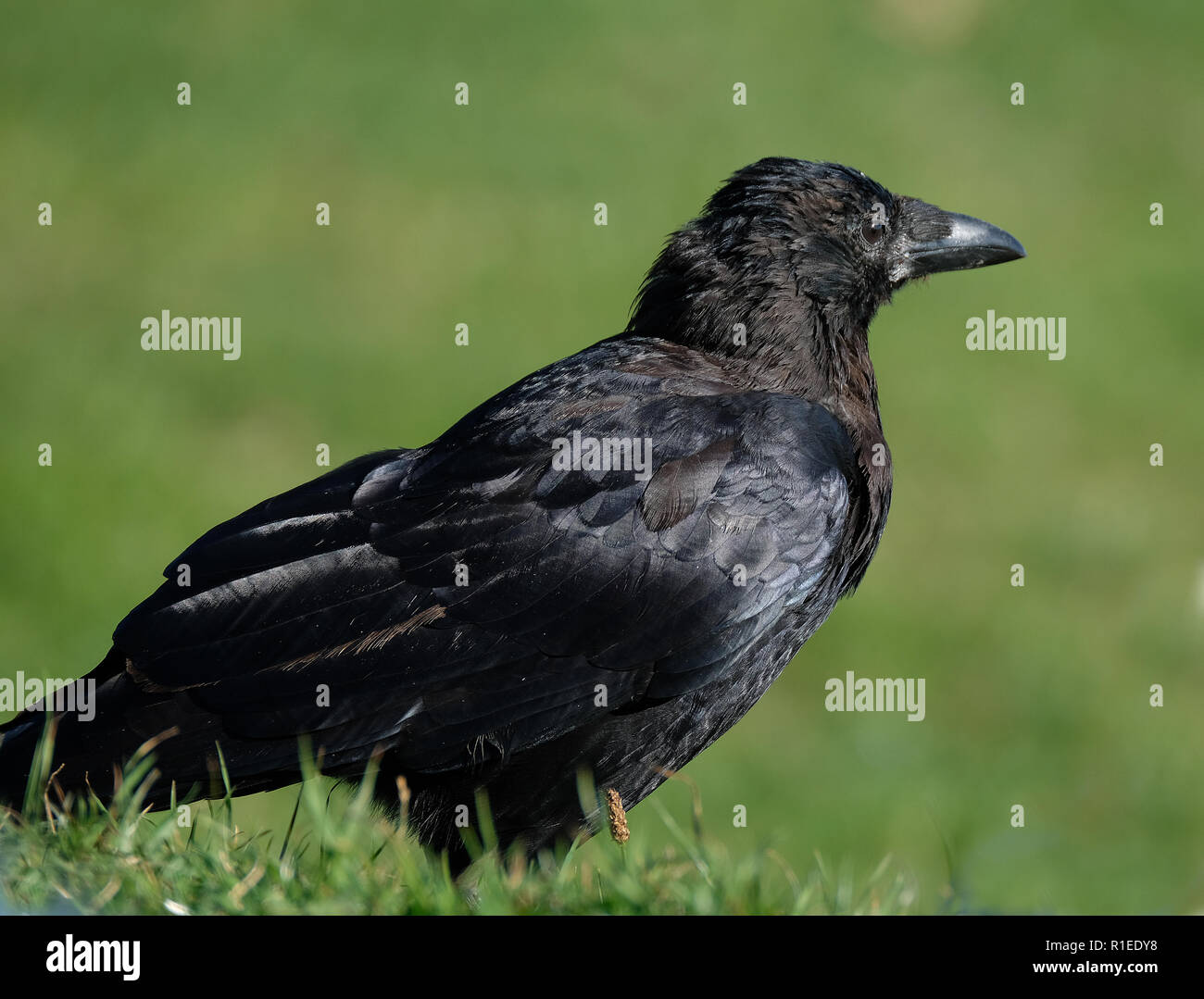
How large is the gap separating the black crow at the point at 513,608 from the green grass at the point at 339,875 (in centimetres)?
34

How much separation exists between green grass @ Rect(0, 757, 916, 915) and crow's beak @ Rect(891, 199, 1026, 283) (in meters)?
2.46

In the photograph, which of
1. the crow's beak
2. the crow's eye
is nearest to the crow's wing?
the crow's eye

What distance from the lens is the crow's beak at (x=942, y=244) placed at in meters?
5.57

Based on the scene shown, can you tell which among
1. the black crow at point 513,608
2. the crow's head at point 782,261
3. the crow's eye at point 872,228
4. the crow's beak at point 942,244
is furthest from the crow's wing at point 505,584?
the crow's beak at point 942,244

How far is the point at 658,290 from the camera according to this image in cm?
540

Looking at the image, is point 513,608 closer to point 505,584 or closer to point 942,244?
point 505,584

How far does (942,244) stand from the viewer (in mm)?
5617

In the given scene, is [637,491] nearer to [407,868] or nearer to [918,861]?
[407,868]

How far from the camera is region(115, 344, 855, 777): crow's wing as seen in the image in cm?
427

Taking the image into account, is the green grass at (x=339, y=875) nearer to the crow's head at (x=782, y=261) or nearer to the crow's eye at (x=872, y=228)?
the crow's head at (x=782, y=261)

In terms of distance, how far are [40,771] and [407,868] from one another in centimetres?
134

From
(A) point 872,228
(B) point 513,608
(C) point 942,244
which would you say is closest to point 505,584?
(B) point 513,608

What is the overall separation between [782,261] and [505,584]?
64.9 inches
